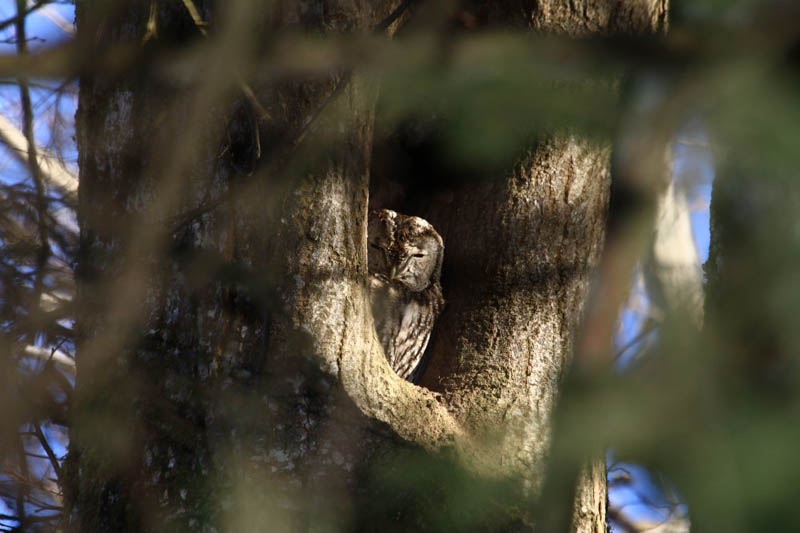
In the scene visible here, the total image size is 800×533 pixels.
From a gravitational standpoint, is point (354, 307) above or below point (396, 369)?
below

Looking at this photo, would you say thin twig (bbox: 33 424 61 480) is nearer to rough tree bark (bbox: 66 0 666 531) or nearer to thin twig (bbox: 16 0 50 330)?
rough tree bark (bbox: 66 0 666 531)

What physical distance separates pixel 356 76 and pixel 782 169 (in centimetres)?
149

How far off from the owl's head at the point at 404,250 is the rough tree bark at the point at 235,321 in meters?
0.72

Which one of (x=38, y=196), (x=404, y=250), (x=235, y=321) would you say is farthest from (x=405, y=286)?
(x=38, y=196)

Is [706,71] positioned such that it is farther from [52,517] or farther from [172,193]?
[52,517]

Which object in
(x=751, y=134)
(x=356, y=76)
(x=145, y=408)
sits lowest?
(x=751, y=134)

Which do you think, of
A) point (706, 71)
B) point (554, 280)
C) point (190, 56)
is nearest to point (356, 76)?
point (190, 56)

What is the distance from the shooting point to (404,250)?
2.84m

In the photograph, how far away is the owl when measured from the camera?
2777 millimetres

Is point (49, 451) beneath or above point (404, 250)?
beneath

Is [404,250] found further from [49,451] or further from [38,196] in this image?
[49,451]

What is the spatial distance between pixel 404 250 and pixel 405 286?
16 centimetres

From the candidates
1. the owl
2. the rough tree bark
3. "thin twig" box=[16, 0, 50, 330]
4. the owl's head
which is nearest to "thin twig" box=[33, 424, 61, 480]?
the rough tree bark

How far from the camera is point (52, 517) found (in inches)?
96.0
